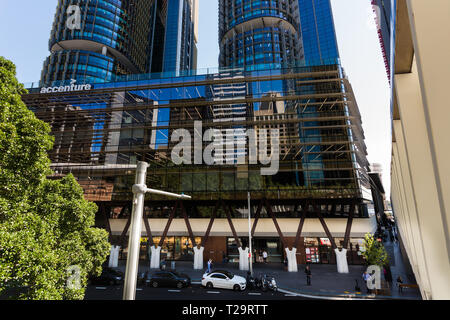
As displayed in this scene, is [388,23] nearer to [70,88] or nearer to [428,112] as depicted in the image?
[428,112]

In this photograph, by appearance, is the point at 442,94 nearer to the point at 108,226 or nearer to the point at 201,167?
the point at 201,167

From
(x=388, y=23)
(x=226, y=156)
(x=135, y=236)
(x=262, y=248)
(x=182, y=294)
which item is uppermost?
(x=226, y=156)

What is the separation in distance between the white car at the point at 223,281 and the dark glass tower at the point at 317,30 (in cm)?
8138

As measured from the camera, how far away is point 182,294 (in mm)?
19359

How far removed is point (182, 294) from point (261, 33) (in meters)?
81.6

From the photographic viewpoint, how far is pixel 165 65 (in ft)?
326

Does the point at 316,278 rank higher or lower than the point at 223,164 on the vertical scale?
lower

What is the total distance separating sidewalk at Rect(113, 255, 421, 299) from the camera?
62.4 feet

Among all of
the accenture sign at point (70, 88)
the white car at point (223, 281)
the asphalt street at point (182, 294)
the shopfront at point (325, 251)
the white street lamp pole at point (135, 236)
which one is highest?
the accenture sign at point (70, 88)

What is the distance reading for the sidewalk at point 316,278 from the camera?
19.0 metres

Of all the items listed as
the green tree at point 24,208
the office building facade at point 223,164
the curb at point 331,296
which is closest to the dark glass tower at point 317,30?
the office building facade at point 223,164

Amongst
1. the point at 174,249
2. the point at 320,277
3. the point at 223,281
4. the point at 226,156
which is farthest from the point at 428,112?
the point at 174,249

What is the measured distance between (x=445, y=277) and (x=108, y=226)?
36.3m

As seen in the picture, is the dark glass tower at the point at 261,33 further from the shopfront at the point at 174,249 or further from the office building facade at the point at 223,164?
the shopfront at the point at 174,249
